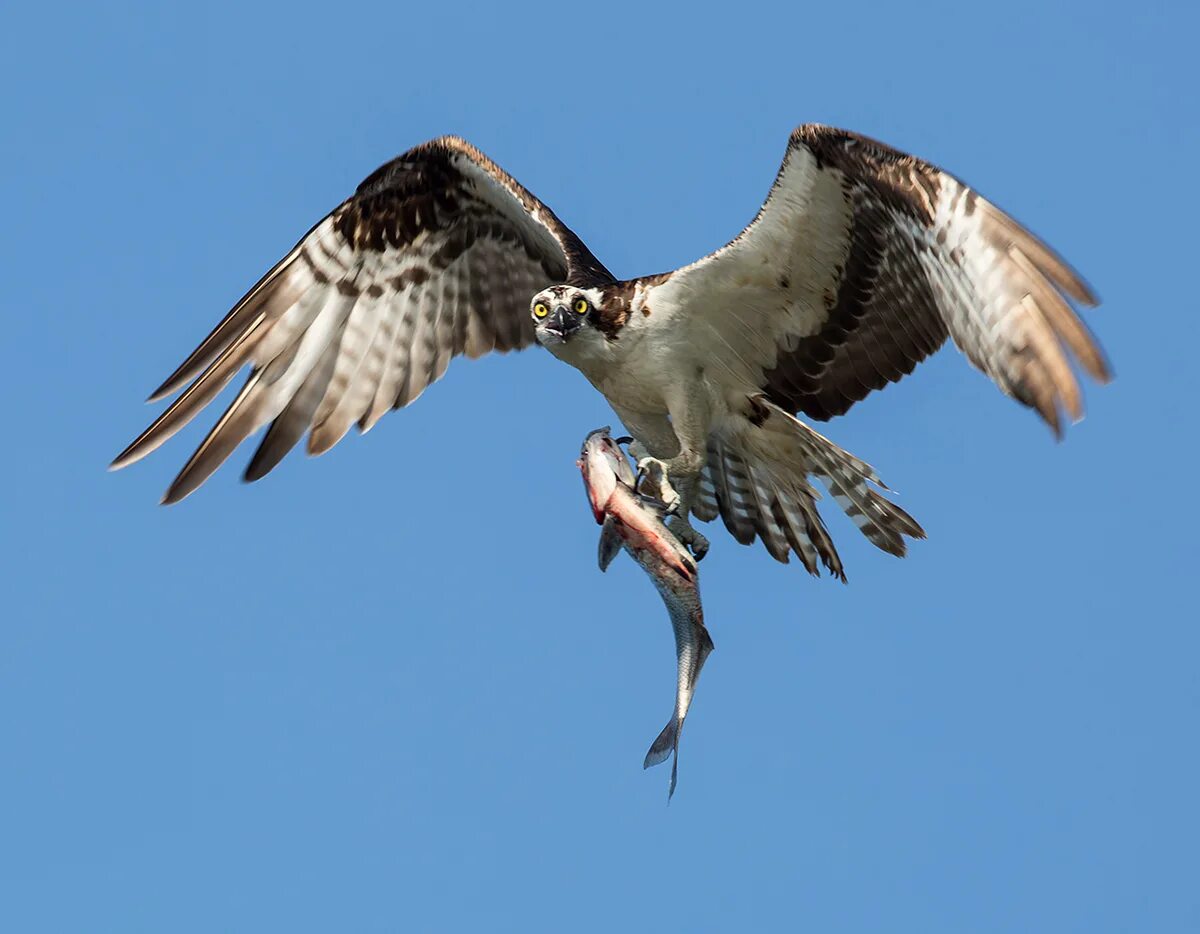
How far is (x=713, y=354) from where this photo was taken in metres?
10.8

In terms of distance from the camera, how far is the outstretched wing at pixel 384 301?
37.4 ft

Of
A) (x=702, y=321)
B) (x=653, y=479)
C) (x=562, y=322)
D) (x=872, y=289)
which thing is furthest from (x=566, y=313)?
(x=872, y=289)

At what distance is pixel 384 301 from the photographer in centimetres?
1194

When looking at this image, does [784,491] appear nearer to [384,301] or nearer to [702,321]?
[702,321]

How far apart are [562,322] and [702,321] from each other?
0.82 metres

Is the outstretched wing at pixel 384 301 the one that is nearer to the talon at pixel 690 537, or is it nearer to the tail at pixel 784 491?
→ the tail at pixel 784 491

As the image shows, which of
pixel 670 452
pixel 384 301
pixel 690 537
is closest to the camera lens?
pixel 690 537

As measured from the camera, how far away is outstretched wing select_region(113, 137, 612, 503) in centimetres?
1140

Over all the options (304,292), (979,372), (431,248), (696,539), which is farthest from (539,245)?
(979,372)

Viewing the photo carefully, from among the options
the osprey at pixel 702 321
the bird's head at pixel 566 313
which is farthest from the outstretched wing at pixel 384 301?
the bird's head at pixel 566 313

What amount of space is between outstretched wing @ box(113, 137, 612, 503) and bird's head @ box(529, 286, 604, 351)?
835mm

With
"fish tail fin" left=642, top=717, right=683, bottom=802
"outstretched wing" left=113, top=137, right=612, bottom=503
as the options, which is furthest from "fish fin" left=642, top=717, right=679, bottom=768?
"outstretched wing" left=113, top=137, right=612, bottom=503

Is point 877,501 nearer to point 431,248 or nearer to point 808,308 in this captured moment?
point 808,308

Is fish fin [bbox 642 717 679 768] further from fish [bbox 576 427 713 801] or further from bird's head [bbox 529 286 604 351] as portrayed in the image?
bird's head [bbox 529 286 604 351]
